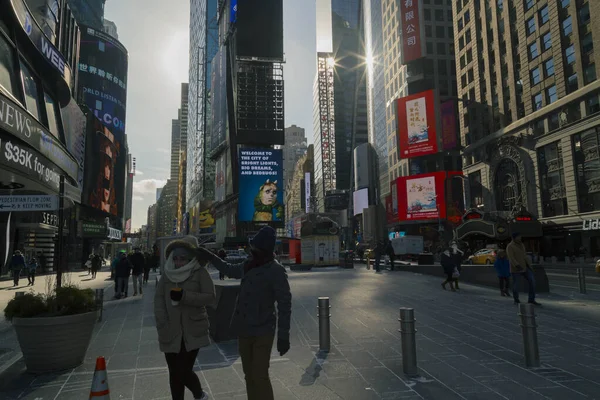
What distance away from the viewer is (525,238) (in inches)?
1690

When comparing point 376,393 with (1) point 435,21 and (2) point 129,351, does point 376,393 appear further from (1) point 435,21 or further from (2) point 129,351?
(1) point 435,21

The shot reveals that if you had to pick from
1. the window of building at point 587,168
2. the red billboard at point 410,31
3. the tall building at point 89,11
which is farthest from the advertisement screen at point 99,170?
the red billboard at point 410,31

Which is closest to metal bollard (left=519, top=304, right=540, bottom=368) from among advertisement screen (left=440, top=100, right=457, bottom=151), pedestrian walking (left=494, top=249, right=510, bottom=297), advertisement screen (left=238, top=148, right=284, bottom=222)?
pedestrian walking (left=494, top=249, right=510, bottom=297)

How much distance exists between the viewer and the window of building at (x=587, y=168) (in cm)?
3484

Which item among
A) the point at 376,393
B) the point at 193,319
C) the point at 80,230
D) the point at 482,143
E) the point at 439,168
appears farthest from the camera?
the point at 439,168

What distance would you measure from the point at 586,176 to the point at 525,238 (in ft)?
30.5

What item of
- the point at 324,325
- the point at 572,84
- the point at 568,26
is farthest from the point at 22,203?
the point at 568,26

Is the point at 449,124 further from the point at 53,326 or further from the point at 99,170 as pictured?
the point at 53,326

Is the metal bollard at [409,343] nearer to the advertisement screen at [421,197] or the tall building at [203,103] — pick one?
the advertisement screen at [421,197]

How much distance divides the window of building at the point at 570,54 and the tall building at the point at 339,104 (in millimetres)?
91562

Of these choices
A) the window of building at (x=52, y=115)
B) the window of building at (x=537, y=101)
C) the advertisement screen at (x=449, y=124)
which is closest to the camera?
the window of building at (x=52, y=115)

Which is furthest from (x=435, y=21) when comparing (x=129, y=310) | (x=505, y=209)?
(x=129, y=310)

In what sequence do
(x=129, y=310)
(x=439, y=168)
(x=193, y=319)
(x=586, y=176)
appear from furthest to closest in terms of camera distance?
1. (x=439, y=168)
2. (x=586, y=176)
3. (x=129, y=310)
4. (x=193, y=319)

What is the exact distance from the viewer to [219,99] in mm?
90688
